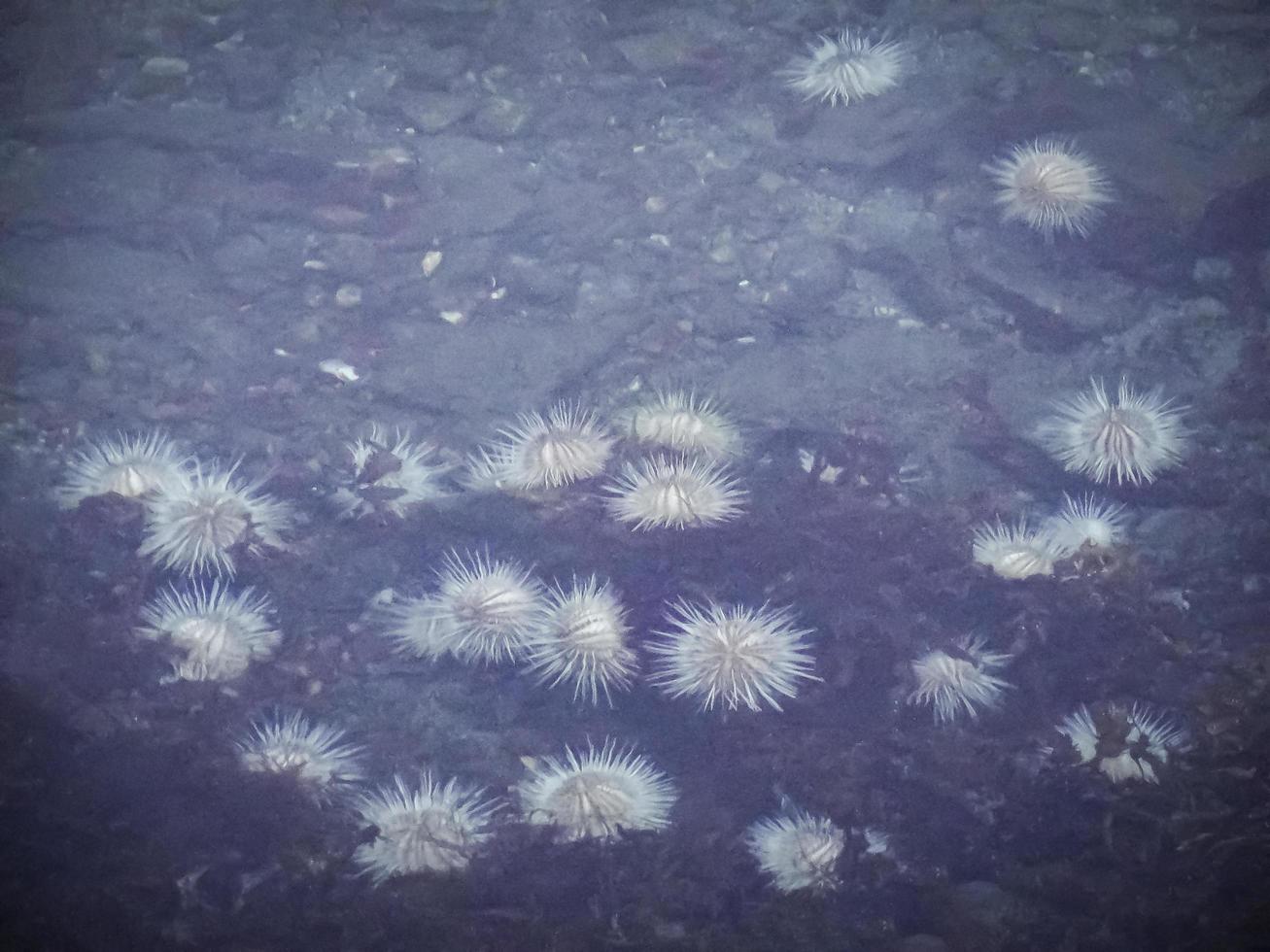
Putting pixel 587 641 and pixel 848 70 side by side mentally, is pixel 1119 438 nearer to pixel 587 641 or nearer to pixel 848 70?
pixel 587 641

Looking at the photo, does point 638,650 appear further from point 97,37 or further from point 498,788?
point 97,37

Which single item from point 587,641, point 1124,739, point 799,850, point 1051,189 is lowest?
point 799,850

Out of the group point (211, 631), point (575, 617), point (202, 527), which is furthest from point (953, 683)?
point (202, 527)

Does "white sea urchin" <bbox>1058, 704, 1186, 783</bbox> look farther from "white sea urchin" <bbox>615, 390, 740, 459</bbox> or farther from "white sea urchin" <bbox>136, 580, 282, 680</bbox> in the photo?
"white sea urchin" <bbox>136, 580, 282, 680</bbox>

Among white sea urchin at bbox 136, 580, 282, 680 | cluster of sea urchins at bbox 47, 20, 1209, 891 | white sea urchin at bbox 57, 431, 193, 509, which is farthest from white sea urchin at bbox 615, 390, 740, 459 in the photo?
white sea urchin at bbox 57, 431, 193, 509

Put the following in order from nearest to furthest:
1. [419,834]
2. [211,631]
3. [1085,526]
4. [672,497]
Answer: [419,834] < [211,631] < [672,497] < [1085,526]

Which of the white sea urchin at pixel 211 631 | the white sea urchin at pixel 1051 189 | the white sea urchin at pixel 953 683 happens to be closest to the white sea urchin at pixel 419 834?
the white sea urchin at pixel 211 631

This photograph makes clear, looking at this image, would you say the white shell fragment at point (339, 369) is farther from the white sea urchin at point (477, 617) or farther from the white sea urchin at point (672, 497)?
the white sea urchin at point (672, 497)

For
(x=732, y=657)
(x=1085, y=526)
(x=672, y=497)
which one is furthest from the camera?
(x=1085, y=526)

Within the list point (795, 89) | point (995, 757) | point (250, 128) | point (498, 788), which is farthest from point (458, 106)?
point (995, 757)
